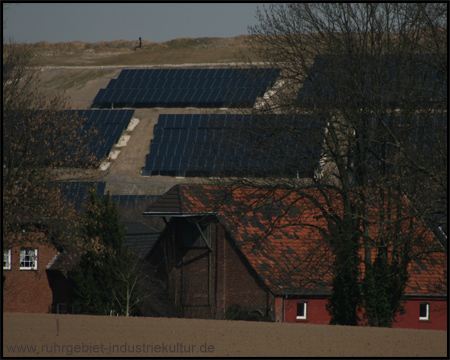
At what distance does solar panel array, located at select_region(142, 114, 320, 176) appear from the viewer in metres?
25.5

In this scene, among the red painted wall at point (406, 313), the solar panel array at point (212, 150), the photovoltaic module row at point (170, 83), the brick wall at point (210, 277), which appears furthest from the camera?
the photovoltaic module row at point (170, 83)

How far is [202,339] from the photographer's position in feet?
50.7

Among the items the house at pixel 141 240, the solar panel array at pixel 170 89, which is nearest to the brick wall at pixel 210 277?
the house at pixel 141 240

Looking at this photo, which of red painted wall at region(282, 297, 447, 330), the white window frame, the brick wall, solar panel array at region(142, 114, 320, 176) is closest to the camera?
solar panel array at region(142, 114, 320, 176)

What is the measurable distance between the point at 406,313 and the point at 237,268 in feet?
22.7

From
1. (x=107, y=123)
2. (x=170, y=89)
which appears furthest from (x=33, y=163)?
(x=170, y=89)

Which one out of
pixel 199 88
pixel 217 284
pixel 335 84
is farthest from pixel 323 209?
pixel 199 88

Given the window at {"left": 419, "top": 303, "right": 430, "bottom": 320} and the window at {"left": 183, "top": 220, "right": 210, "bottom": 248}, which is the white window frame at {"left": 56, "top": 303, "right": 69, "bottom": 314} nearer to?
the window at {"left": 183, "top": 220, "right": 210, "bottom": 248}

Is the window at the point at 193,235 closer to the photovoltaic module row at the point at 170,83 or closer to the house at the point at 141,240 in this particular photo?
the house at the point at 141,240

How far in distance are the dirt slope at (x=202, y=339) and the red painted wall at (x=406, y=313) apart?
10.9 m

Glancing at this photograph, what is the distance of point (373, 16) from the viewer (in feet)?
82.0

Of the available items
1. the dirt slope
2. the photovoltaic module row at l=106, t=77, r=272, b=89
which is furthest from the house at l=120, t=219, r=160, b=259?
the photovoltaic module row at l=106, t=77, r=272, b=89

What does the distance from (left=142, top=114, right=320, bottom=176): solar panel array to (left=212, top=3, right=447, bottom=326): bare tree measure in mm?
114

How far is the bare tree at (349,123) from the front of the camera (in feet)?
76.2
